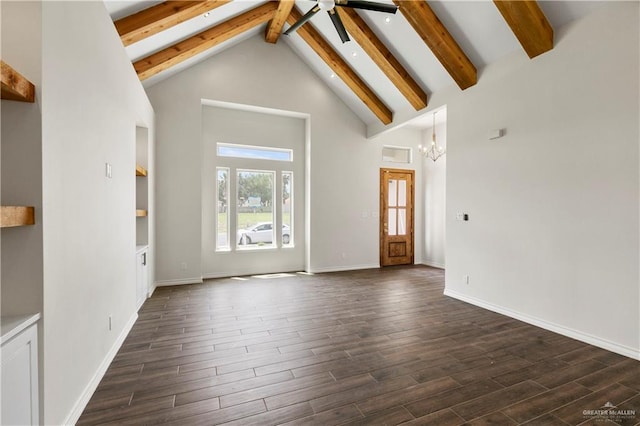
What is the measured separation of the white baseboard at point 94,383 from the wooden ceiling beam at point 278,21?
16.9 ft

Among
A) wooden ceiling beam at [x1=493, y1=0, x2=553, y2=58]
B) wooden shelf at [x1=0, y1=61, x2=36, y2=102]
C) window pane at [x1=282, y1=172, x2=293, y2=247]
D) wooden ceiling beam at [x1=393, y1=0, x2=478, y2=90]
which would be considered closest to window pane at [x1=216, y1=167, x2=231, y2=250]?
window pane at [x1=282, y1=172, x2=293, y2=247]

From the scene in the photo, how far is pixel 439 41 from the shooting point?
157 inches

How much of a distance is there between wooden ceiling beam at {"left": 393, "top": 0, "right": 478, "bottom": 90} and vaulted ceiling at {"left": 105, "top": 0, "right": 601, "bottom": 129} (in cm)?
1

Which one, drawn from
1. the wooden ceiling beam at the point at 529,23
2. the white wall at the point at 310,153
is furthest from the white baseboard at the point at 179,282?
the wooden ceiling beam at the point at 529,23

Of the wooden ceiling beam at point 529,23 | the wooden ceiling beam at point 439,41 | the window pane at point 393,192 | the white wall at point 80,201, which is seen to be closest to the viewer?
the white wall at point 80,201

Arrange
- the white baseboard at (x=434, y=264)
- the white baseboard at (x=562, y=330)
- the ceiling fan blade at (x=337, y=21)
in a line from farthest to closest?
the white baseboard at (x=434, y=264)
the ceiling fan blade at (x=337, y=21)
the white baseboard at (x=562, y=330)

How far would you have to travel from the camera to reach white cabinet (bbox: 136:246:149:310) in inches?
155

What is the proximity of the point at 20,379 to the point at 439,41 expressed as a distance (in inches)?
199

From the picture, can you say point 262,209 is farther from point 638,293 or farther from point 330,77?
point 638,293

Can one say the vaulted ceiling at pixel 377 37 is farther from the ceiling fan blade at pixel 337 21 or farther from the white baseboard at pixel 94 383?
the white baseboard at pixel 94 383

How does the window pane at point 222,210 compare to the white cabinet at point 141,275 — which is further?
the window pane at point 222,210

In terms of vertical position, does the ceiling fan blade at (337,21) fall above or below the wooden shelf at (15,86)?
above

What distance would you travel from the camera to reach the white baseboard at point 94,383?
1843 millimetres

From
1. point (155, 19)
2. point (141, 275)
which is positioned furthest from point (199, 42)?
point (141, 275)
